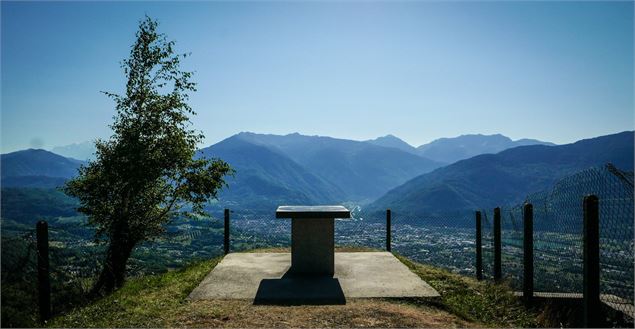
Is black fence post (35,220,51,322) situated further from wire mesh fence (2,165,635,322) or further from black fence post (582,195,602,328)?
black fence post (582,195,602,328)

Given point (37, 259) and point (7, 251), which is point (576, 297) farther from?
point (7, 251)

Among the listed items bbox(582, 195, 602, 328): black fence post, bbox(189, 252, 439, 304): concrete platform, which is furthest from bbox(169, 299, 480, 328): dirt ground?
bbox(582, 195, 602, 328): black fence post

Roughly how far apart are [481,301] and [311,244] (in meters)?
4.67

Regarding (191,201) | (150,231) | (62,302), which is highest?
(191,201)

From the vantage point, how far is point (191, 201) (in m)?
17.1

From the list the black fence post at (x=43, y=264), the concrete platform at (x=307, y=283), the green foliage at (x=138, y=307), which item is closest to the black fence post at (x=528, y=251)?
the concrete platform at (x=307, y=283)

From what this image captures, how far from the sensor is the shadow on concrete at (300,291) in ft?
31.8

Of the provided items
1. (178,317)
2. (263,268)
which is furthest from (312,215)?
(178,317)

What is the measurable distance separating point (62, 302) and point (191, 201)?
5.82 meters

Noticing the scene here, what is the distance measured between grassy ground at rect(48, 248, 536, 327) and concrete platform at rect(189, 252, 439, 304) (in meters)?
0.45

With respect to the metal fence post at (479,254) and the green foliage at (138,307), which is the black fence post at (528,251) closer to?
the metal fence post at (479,254)

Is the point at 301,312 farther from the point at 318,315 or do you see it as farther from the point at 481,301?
the point at 481,301

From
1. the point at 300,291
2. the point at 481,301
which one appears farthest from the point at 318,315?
the point at 481,301

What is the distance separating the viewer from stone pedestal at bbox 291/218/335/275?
12.6 m
